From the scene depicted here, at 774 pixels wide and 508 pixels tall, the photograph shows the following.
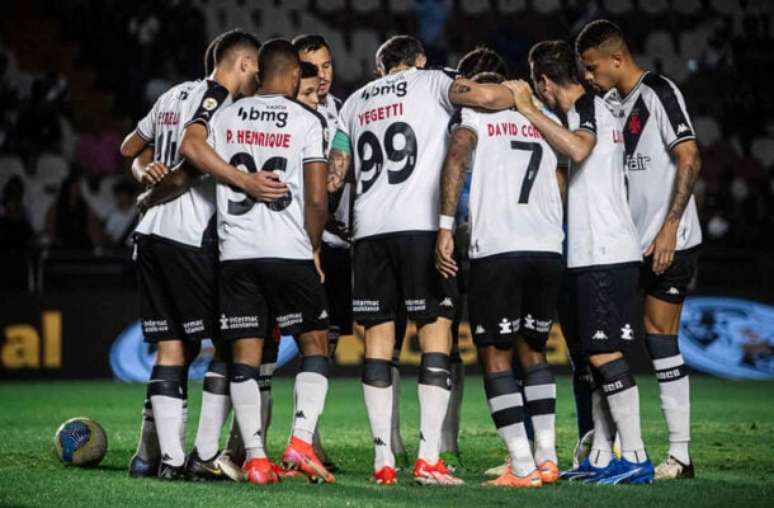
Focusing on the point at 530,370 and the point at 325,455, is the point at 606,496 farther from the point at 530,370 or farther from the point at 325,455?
the point at 325,455

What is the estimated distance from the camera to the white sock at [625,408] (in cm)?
710

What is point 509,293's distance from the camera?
6988mm

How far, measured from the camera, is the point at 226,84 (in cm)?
752

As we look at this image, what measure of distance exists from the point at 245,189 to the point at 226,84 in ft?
2.54

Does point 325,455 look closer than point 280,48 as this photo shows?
No

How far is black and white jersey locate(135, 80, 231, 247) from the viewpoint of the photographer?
731 centimetres

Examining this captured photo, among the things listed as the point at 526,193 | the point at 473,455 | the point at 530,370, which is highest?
the point at 526,193

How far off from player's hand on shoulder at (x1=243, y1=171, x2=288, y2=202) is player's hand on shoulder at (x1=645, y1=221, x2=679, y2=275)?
A: 2141mm

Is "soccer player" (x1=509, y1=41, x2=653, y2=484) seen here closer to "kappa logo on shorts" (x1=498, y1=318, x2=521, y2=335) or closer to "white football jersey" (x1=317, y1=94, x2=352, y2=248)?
"kappa logo on shorts" (x1=498, y1=318, x2=521, y2=335)

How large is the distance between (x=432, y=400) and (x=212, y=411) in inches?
48.2

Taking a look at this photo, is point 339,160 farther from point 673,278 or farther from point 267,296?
point 673,278

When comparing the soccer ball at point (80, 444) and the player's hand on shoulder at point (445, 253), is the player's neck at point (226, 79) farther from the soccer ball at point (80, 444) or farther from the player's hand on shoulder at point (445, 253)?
the soccer ball at point (80, 444)

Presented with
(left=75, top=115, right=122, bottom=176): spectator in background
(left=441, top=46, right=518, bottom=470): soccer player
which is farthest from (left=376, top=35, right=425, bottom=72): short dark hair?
(left=75, top=115, right=122, bottom=176): spectator in background

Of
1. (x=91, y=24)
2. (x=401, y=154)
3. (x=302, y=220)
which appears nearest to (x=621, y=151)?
(x=401, y=154)
